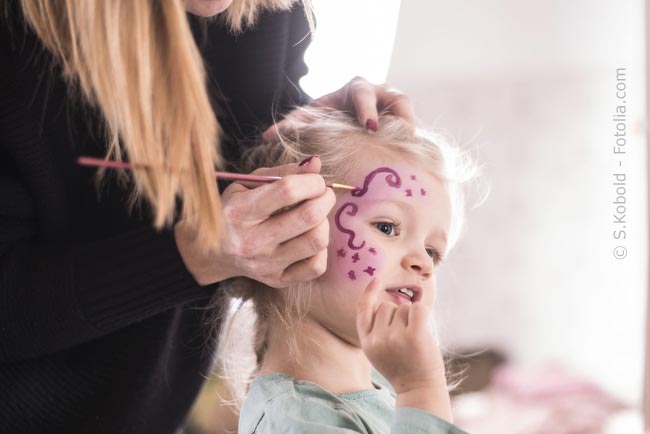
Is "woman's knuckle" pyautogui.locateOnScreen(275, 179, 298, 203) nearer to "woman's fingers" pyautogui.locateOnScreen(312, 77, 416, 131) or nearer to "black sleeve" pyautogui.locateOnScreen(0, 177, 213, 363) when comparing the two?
"black sleeve" pyautogui.locateOnScreen(0, 177, 213, 363)

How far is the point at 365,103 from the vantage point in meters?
1.23

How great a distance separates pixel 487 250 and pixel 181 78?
6.92 ft

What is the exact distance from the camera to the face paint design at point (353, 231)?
1117mm

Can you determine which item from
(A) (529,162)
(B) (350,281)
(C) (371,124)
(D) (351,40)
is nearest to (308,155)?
(C) (371,124)

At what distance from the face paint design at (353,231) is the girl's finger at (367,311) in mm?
61

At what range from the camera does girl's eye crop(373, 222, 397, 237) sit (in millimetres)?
1139

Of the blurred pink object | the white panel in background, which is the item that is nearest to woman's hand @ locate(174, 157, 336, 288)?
the white panel in background

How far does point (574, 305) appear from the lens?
2.52 metres

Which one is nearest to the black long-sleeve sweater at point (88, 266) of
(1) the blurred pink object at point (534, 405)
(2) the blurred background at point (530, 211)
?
(2) the blurred background at point (530, 211)

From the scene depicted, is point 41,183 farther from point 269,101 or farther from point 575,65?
point 575,65

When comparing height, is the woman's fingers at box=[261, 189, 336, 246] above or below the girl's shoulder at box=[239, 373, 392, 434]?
above

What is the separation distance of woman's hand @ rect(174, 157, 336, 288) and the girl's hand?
122 mm


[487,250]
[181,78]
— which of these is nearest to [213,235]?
[181,78]

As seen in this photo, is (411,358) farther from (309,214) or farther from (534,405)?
(534,405)
